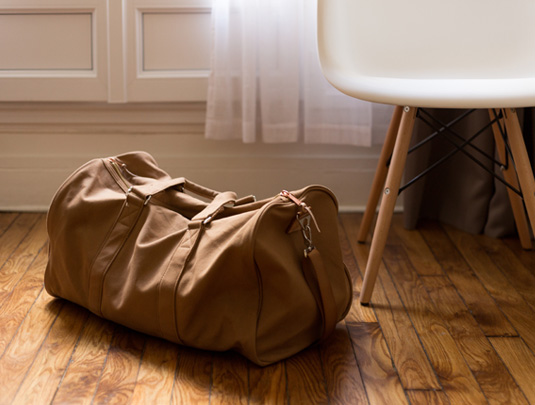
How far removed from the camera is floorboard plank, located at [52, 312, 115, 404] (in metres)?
1.10

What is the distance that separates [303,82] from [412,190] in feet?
1.35

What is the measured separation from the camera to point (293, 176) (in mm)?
2025

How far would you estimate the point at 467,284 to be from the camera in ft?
5.07

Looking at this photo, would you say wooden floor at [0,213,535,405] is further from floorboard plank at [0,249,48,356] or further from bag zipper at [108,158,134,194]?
bag zipper at [108,158,134,194]

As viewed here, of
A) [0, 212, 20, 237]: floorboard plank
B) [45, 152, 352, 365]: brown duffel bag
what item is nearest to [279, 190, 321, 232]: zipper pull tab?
[45, 152, 352, 365]: brown duffel bag

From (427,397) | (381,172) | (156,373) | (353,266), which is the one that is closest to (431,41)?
(381,172)

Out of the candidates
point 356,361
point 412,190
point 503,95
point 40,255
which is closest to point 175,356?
point 356,361

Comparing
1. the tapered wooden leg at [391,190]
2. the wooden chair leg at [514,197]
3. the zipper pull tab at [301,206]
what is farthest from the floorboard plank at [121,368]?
the wooden chair leg at [514,197]

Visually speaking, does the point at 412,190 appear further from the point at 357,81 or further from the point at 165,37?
the point at 165,37

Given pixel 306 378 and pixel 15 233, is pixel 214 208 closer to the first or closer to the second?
pixel 306 378

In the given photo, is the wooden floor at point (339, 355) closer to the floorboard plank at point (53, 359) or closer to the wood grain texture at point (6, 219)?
the floorboard plank at point (53, 359)

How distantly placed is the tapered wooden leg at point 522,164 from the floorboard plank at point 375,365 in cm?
38

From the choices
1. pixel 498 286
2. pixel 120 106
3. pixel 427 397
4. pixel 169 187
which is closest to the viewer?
pixel 427 397

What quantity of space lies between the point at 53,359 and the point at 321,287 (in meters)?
0.47
